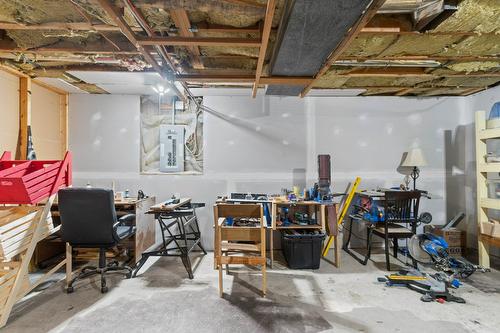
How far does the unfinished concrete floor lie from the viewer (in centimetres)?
214

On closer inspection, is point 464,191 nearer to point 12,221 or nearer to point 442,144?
point 442,144

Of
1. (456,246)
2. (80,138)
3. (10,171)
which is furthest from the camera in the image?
(80,138)

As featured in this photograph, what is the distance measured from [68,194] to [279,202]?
2365 mm

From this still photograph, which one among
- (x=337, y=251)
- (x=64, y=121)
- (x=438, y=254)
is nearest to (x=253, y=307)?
(x=337, y=251)

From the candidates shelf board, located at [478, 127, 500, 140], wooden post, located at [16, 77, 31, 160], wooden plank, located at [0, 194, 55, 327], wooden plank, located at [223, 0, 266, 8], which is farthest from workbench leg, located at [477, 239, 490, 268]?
wooden post, located at [16, 77, 31, 160]

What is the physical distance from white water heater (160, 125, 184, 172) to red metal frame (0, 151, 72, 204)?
1390 millimetres

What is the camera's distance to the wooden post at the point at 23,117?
326 centimetres

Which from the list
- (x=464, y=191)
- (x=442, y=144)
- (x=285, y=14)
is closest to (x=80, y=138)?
(x=285, y=14)

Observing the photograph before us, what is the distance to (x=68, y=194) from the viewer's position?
8.57 feet

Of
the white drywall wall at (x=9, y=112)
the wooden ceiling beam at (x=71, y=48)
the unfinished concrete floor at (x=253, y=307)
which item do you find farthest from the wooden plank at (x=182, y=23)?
the unfinished concrete floor at (x=253, y=307)

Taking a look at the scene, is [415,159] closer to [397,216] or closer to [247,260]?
[397,216]

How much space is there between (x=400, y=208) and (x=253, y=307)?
90.4 inches

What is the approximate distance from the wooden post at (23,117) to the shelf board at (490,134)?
233 inches

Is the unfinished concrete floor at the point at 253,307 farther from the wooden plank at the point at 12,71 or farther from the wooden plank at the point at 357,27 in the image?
the wooden plank at the point at 12,71
